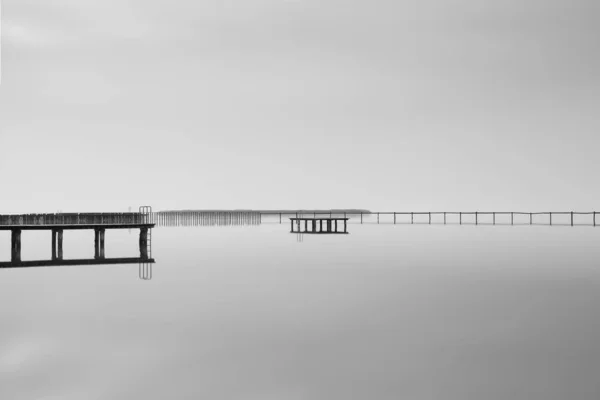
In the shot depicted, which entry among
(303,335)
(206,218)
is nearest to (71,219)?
(303,335)

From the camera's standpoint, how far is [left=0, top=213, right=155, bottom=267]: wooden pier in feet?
75.0

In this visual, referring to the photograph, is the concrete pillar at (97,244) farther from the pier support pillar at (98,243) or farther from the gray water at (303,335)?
the gray water at (303,335)

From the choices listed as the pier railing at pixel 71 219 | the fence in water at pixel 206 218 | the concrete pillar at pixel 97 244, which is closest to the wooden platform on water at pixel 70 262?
the concrete pillar at pixel 97 244

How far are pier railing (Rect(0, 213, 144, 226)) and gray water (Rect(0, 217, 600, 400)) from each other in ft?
12.4

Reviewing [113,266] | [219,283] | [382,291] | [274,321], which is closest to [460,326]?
[274,321]

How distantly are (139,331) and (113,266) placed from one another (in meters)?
13.3

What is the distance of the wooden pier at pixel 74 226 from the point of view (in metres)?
Result: 22.9

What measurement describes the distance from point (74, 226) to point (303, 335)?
50.8ft

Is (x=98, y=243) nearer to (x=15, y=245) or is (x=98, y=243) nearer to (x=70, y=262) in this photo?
(x=70, y=262)

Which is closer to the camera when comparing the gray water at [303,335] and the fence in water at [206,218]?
the gray water at [303,335]

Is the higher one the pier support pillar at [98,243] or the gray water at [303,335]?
the pier support pillar at [98,243]

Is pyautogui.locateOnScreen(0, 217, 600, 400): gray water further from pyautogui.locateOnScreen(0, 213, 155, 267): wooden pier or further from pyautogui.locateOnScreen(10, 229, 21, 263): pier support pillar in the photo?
pyautogui.locateOnScreen(10, 229, 21, 263): pier support pillar

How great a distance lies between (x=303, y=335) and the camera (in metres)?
10.7

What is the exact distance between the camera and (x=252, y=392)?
7.48 m
